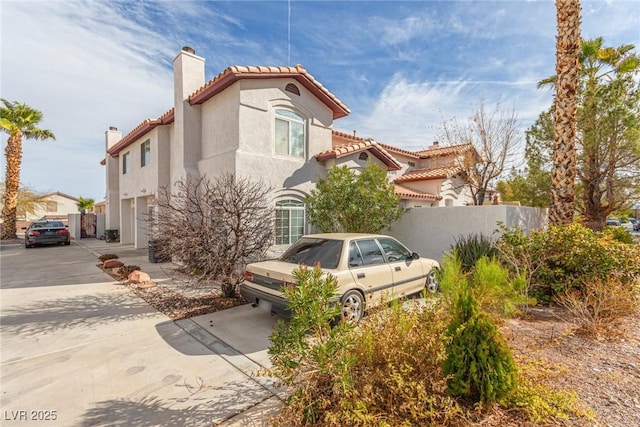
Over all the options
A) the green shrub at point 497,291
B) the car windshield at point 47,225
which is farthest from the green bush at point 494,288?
the car windshield at point 47,225

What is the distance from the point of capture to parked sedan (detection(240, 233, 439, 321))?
5.35 metres

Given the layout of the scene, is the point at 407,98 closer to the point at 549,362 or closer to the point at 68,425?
the point at 549,362

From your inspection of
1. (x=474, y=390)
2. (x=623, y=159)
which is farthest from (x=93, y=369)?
(x=623, y=159)

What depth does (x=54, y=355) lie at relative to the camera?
4.59 meters

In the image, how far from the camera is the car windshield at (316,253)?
568 cm

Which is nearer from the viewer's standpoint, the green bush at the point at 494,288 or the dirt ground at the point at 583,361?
the dirt ground at the point at 583,361

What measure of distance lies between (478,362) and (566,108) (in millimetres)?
9782

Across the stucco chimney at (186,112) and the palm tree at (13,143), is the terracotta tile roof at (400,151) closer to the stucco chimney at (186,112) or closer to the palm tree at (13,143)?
the stucco chimney at (186,112)

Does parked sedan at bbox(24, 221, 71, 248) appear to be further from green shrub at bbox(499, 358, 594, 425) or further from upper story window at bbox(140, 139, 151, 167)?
green shrub at bbox(499, 358, 594, 425)

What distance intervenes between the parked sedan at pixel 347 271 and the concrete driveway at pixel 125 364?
2.63 feet

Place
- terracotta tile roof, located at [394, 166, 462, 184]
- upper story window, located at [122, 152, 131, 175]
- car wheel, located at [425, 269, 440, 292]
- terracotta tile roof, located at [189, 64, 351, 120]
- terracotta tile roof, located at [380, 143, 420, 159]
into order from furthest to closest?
terracotta tile roof, located at [380, 143, 420, 159] < upper story window, located at [122, 152, 131, 175] < terracotta tile roof, located at [394, 166, 462, 184] < terracotta tile roof, located at [189, 64, 351, 120] < car wheel, located at [425, 269, 440, 292]

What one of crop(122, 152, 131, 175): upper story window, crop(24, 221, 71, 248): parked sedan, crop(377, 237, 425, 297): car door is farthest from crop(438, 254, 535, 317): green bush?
crop(24, 221, 71, 248): parked sedan

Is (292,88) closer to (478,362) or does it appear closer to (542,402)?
(478,362)

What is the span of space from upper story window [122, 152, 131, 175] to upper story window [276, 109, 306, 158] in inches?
487
